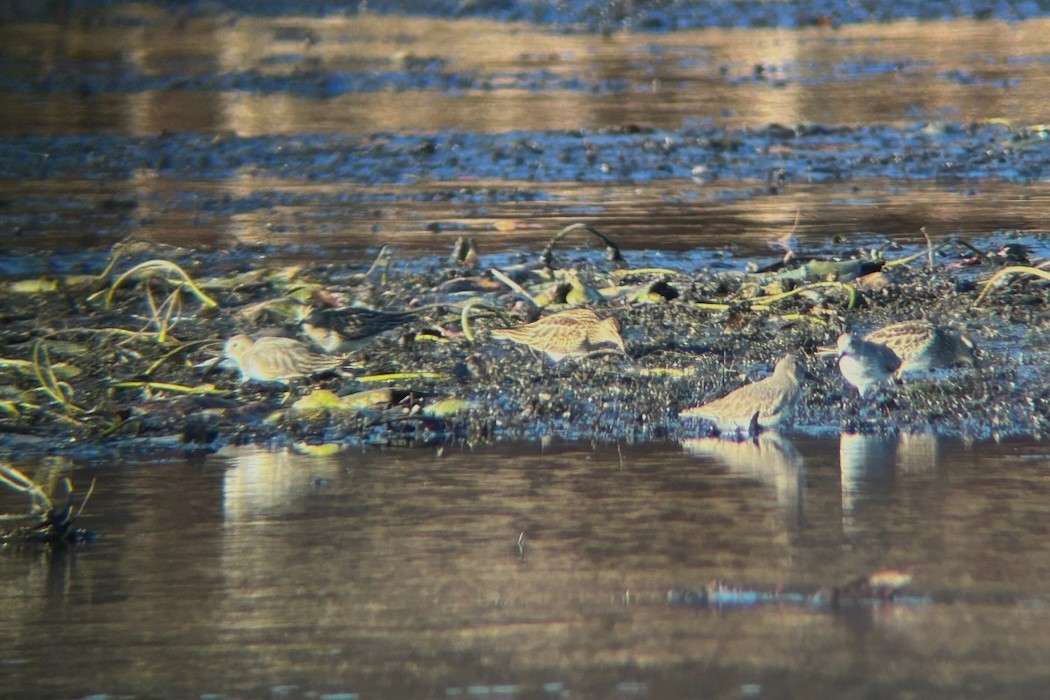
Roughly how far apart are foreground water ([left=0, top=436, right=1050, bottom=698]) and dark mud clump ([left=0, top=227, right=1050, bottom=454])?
0.29m

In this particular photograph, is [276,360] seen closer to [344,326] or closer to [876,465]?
[344,326]

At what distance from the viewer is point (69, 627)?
126 inches

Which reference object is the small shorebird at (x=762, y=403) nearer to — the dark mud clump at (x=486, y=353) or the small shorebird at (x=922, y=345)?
the dark mud clump at (x=486, y=353)

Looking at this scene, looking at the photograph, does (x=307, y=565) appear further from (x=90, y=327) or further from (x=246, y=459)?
(x=90, y=327)

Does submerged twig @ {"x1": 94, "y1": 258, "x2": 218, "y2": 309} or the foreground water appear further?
submerged twig @ {"x1": 94, "y1": 258, "x2": 218, "y2": 309}

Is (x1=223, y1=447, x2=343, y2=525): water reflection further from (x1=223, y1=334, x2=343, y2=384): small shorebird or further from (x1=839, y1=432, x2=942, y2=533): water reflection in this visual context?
(x1=839, y1=432, x2=942, y2=533): water reflection

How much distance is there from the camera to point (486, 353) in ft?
18.0

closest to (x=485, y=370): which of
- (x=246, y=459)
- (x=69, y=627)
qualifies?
(x=246, y=459)

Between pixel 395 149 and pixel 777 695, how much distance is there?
9482 millimetres

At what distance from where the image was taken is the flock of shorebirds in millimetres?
4605

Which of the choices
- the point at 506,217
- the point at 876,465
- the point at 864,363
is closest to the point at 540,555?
the point at 876,465

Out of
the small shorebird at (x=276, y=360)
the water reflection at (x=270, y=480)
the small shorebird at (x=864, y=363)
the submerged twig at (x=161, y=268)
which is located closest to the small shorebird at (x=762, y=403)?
the small shorebird at (x=864, y=363)

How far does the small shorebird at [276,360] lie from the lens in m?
5.14

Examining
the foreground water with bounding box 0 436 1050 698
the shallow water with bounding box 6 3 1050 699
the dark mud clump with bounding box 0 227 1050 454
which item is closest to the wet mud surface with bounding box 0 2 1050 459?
the dark mud clump with bounding box 0 227 1050 454
